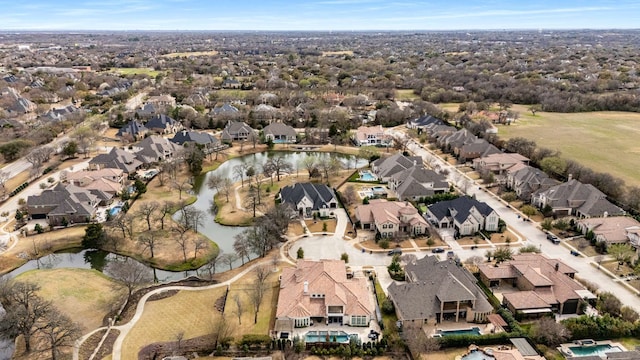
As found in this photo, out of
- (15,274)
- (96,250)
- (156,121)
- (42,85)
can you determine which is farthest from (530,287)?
(42,85)

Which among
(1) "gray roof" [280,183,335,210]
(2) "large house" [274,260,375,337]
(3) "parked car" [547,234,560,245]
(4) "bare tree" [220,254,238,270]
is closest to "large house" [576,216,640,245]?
(3) "parked car" [547,234,560,245]

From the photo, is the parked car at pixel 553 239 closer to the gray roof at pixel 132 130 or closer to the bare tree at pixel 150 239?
the bare tree at pixel 150 239

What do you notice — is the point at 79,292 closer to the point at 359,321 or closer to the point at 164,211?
the point at 164,211

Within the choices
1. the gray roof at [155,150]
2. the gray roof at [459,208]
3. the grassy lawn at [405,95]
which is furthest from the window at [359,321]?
the grassy lawn at [405,95]

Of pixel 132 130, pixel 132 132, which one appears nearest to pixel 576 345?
pixel 132 132

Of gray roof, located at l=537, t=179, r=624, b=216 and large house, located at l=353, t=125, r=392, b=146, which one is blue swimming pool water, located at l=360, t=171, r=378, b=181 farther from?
gray roof, located at l=537, t=179, r=624, b=216

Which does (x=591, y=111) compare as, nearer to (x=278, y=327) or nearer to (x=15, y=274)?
(x=278, y=327)

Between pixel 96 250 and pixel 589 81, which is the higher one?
pixel 589 81
